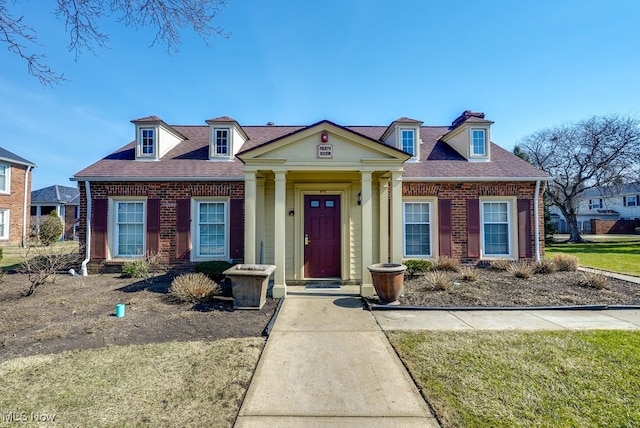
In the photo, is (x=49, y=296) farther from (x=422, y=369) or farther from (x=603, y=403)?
(x=603, y=403)

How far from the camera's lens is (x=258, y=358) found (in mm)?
4055

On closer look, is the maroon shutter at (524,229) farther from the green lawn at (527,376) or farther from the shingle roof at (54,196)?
the shingle roof at (54,196)

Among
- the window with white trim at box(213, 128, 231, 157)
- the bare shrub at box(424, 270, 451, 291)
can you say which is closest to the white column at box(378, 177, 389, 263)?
the bare shrub at box(424, 270, 451, 291)

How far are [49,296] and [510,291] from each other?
10.6 metres

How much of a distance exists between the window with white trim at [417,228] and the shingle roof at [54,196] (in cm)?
3071

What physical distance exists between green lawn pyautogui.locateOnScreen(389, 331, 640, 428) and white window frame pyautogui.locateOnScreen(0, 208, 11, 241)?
987 inches

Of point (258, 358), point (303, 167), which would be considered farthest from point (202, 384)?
point (303, 167)

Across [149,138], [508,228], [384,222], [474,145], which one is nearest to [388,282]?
[384,222]

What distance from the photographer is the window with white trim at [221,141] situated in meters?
10.8

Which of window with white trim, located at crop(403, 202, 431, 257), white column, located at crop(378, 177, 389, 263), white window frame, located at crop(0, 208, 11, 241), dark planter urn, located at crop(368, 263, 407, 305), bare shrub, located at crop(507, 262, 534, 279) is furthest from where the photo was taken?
white window frame, located at crop(0, 208, 11, 241)

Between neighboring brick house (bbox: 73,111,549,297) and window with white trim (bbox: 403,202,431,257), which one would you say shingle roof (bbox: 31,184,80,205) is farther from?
window with white trim (bbox: 403,202,431,257)

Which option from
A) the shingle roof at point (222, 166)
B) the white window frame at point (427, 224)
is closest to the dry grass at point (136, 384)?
the shingle roof at point (222, 166)

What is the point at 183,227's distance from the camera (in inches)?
380

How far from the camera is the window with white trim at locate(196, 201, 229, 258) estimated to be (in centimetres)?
970
